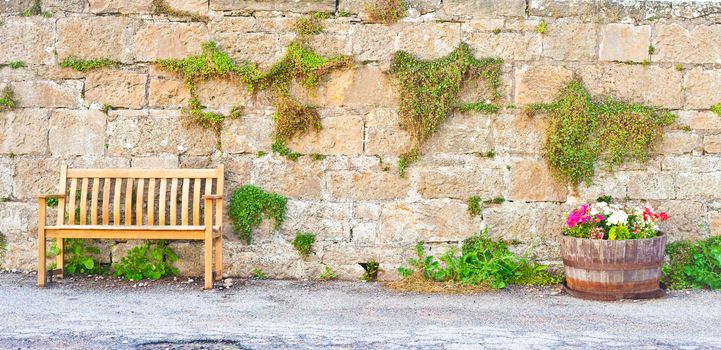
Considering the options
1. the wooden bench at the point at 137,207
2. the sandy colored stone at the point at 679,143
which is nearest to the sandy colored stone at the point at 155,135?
the wooden bench at the point at 137,207

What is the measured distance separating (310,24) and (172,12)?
3.81ft

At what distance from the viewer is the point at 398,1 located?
5.62 metres

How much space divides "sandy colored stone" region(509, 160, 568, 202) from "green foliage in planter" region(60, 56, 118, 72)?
3.48 metres

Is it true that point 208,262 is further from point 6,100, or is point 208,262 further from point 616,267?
point 616,267

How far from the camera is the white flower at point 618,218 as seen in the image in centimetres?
491

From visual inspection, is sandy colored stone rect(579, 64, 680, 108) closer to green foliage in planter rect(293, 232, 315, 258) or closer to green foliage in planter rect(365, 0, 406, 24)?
green foliage in planter rect(365, 0, 406, 24)

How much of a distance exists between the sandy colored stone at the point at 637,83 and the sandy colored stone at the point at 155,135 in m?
3.22

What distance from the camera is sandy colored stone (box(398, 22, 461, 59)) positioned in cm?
566

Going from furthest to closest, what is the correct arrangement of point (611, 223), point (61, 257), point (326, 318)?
point (61, 257) < point (611, 223) < point (326, 318)

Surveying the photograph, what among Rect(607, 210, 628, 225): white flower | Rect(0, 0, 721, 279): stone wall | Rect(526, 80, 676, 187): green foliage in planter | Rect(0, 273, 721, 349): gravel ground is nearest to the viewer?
Rect(0, 273, 721, 349): gravel ground

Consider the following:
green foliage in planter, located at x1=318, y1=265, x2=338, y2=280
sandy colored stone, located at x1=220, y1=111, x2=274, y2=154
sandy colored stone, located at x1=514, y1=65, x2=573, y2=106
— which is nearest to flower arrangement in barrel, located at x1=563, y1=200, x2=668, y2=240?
sandy colored stone, located at x1=514, y1=65, x2=573, y2=106

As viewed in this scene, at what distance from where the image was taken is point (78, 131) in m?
5.68

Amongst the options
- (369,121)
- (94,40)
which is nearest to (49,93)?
(94,40)

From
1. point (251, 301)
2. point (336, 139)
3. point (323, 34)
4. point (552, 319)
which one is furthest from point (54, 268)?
point (552, 319)
